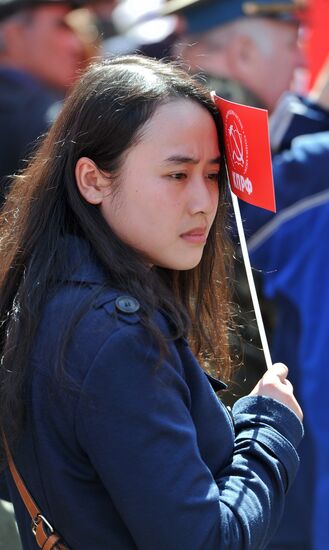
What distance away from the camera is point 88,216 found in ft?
5.76

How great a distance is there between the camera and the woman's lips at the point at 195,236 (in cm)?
180

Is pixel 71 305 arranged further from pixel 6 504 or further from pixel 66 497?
pixel 6 504

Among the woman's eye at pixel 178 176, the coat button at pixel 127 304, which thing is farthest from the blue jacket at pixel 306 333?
the coat button at pixel 127 304

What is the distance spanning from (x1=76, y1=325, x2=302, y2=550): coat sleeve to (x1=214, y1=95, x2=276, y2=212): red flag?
43cm

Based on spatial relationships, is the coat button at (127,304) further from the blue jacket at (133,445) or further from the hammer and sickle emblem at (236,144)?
the hammer and sickle emblem at (236,144)

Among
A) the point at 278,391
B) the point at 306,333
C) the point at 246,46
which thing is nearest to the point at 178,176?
the point at 278,391

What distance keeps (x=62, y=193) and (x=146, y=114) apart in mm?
212

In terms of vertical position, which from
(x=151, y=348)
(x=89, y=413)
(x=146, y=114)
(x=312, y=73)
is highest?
(x=312, y=73)

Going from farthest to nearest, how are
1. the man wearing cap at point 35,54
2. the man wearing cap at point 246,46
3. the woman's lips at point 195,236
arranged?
1. the man wearing cap at point 35,54
2. the man wearing cap at point 246,46
3. the woman's lips at point 195,236

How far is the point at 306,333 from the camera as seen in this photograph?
3.37 m

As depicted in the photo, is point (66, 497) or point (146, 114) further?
point (146, 114)

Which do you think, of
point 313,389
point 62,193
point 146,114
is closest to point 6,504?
point 62,193

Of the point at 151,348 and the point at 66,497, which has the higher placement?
the point at 151,348

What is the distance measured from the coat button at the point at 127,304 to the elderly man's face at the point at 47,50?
3530 millimetres
